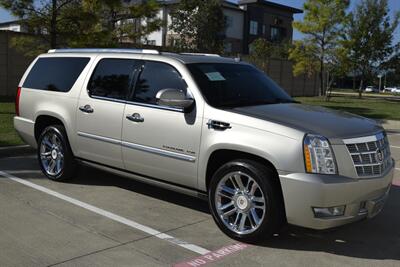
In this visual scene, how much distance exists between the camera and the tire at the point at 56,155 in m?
6.68

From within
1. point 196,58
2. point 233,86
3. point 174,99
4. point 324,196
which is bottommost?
point 324,196

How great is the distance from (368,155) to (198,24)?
24280 mm

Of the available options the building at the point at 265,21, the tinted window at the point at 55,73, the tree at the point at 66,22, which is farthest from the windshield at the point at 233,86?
the building at the point at 265,21

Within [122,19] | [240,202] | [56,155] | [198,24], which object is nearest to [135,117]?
[240,202]

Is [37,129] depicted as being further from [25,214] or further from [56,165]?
[25,214]

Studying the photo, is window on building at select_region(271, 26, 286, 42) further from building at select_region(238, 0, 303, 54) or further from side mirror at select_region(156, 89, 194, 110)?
side mirror at select_region(156, 89, 194, 110)

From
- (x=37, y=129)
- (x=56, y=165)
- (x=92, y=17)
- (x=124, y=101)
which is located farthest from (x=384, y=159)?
(x=92, y=17)

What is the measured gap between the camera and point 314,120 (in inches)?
192

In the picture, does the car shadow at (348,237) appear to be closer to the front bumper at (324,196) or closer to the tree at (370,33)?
the front bumper at (324,196)

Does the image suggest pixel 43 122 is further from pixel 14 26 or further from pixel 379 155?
pixel 14 26

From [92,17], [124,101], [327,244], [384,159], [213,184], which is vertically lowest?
[327,244]

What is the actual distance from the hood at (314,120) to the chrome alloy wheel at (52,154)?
289cm

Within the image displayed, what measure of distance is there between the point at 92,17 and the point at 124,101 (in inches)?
347

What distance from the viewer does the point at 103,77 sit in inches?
248
